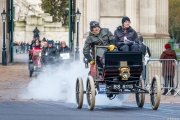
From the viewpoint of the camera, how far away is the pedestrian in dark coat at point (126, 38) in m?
17.7

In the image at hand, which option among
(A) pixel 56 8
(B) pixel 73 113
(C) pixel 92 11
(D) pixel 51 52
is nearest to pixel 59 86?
(D) pixel 51 52

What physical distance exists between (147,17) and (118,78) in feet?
86.4

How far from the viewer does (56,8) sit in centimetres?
9481

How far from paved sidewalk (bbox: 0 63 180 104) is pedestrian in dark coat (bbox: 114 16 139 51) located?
382cm

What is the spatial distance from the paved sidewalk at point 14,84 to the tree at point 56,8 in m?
51.3

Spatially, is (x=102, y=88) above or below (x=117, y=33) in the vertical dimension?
below

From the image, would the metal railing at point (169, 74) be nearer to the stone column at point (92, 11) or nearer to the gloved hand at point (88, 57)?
the gloved hand at point (88, 57)

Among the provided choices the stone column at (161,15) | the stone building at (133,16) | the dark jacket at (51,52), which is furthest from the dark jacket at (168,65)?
the stone column at (161,15)

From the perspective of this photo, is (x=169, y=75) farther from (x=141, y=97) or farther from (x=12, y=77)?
(x=12, y=77)

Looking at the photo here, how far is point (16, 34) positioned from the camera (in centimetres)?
8538

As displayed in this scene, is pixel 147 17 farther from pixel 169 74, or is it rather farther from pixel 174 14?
pixel 174 14

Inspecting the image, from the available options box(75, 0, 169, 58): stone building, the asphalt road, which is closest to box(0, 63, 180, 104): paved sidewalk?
the asphalt road

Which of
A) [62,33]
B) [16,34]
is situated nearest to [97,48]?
[62,33]

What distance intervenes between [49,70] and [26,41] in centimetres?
5673
